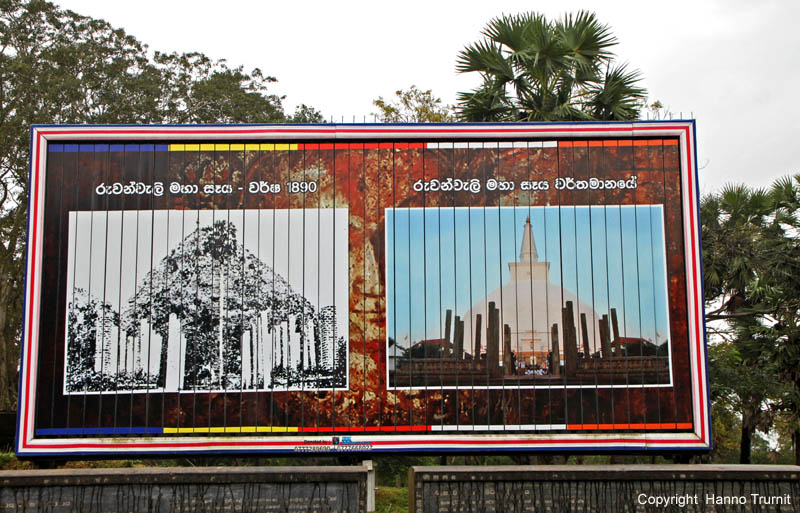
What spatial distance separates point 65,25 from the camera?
26.0 meters

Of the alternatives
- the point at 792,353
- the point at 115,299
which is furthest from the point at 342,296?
the point at 792,353

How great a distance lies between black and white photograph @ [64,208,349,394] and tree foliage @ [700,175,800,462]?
33.8 feet

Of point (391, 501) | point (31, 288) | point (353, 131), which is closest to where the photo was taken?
point (31, 288)

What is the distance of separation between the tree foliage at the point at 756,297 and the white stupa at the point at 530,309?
303 inches

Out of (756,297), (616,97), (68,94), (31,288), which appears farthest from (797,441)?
(68,94)

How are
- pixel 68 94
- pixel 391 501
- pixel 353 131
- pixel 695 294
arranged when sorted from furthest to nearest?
pixel 68 94 → pixel 391 501 → pixel 353 131 → pixel 695 294

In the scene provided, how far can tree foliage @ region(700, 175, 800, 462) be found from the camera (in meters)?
16.4

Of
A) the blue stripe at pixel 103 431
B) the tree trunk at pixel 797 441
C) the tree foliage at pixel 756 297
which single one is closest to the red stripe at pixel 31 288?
the blue stripe at pixel 103 431

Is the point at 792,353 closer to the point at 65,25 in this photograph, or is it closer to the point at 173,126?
the point at 173,126

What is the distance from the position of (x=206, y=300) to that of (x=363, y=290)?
2.17m

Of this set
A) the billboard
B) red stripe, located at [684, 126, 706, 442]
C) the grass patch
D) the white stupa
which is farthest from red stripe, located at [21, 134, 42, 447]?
red stripe, located at [684, 126, 706, 442]

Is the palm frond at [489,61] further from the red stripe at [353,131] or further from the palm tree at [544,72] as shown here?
the red stripe at [353,131]

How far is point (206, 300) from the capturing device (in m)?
9.97

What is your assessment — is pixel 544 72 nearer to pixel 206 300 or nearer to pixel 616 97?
pixel 616 97
